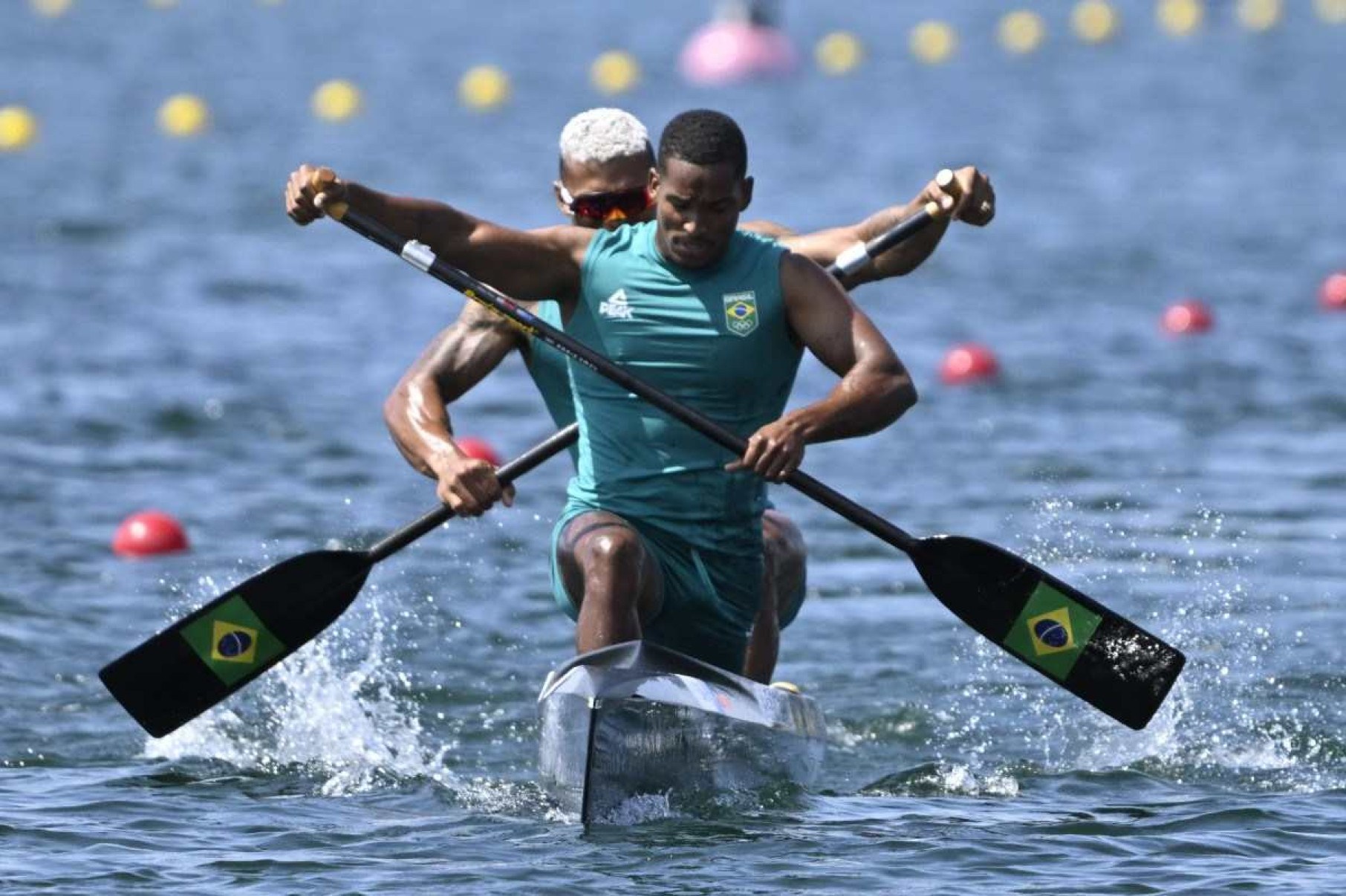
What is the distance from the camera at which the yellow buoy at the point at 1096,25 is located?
4216 centimetres

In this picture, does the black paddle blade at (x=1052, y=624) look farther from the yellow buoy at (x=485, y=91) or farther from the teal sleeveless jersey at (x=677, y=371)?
the yellow buoy at (x=485, y=91)

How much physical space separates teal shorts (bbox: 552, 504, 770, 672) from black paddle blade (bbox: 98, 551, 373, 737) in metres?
0.91

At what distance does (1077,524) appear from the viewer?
1195 cm

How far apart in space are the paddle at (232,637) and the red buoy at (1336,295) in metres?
11.7

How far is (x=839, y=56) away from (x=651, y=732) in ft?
108

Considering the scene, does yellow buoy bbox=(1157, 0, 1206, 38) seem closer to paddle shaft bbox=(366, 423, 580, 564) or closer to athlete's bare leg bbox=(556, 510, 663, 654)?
paddle shaft bbox=(366, 423, 580, 564)

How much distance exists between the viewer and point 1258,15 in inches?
1737

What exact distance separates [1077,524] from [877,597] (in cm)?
140

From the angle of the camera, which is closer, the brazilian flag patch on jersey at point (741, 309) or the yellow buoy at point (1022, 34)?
→ the brazilian flag patch on jersey at point (741, 309)

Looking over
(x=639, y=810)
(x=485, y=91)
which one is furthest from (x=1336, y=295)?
(x=485, y=91)

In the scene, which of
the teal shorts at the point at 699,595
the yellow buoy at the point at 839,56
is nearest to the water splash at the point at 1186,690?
the teal shorts at the point at 699,595

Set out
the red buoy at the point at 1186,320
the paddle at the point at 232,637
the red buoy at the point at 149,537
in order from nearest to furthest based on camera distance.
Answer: the paddle at the point at 232,637
the red buoy at the point at 149,537
the red buoy at the point at 1186,320

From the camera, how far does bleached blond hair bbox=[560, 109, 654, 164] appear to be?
737 centimetres

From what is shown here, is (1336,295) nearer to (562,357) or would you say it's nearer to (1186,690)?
(1186,690)
